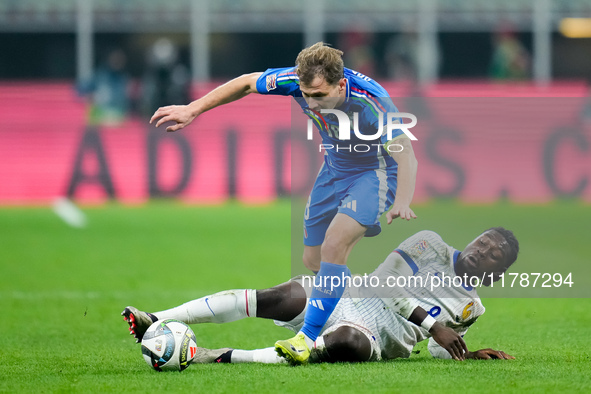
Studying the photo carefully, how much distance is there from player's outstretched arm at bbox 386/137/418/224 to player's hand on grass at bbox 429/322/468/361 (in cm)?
69

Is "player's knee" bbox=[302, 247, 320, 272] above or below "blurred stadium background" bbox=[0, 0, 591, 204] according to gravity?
below

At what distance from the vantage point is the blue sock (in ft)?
18.2

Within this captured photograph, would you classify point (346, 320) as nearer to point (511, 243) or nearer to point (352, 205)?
point (352, 205)

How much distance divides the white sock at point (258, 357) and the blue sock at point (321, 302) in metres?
0.24

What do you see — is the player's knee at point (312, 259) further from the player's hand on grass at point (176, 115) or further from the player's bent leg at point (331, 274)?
the player's hand on grass at point (176, 115)

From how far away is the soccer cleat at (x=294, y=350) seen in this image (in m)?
5.37

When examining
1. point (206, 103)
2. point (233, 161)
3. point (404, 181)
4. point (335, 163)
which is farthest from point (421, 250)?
point (233, 161)

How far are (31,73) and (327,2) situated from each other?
25.9 ft

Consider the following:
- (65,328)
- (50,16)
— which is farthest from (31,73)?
(65,328)

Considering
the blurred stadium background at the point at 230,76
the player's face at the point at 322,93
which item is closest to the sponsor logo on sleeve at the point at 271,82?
the player's face at the point at 322,93

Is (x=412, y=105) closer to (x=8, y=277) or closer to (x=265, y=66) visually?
(x=8, y=277)

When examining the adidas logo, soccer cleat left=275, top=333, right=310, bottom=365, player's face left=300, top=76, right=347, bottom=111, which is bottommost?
soccer cleat left=275, top=333, right=310, bottom=365

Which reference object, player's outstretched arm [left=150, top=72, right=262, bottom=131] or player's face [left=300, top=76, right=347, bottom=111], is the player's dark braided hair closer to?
player's face [left=300, top=76, right=347, bottom=111]

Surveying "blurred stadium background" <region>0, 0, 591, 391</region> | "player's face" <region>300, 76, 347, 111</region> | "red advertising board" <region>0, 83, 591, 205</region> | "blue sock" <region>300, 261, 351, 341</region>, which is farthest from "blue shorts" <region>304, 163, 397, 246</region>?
"red advertising board" <region>0, 83, 591, 205</region>
